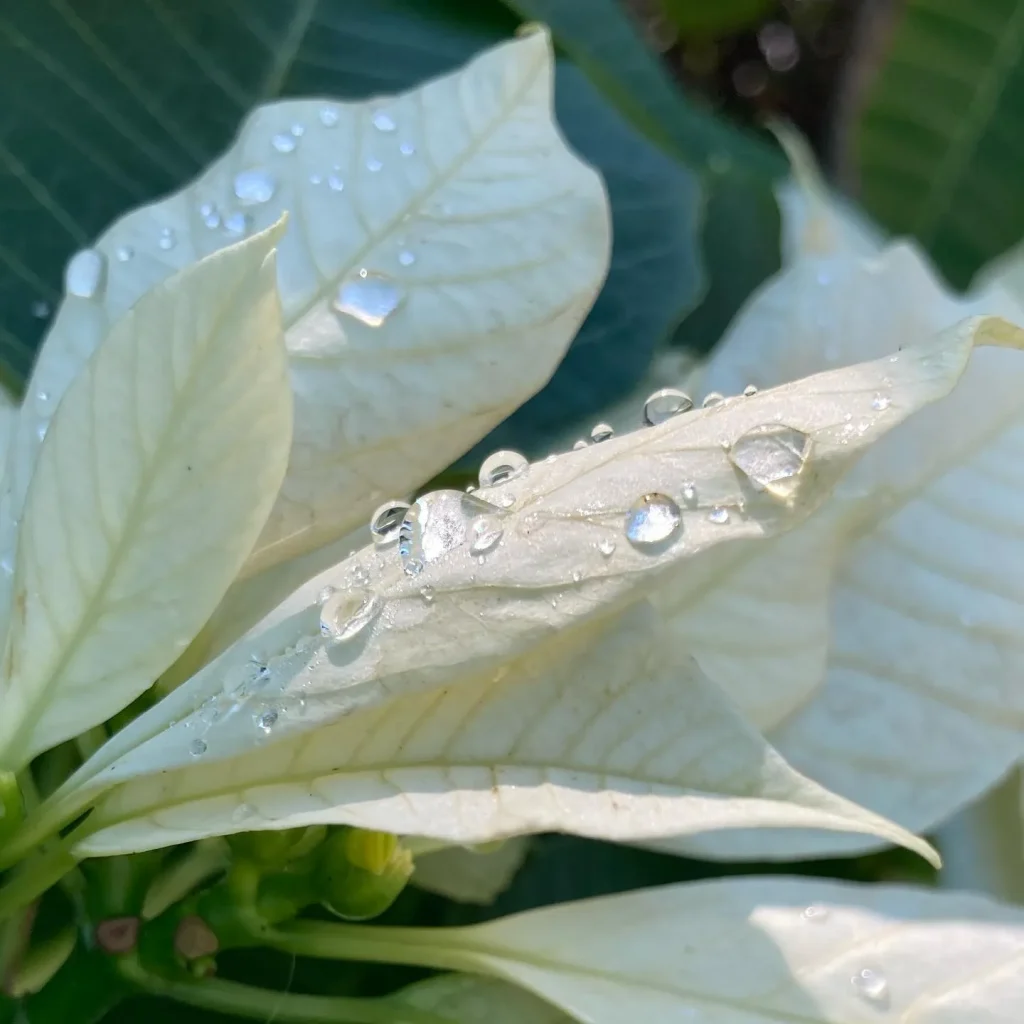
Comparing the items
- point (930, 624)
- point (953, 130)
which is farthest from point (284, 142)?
point (953, 130)

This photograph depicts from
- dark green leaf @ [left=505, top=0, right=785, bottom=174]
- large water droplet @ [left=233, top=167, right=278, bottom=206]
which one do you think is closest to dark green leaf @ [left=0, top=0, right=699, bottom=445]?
dark green leaf @ [left=505, top=0, right=785, bottom=174]

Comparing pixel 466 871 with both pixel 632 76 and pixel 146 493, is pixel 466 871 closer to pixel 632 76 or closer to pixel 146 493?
pixel 146 493

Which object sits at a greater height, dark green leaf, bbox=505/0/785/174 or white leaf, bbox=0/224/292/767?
white leaf, bbox=0/224/292/767

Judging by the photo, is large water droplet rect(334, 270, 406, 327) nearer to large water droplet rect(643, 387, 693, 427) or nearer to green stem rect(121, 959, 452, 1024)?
large water droplet rect(643, 387, 693, 427)

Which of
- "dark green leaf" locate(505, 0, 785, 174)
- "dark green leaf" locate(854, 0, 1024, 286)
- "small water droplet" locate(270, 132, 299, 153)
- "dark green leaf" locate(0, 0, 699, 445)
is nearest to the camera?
"small water droplet" locate(270, 132, 299, 153)

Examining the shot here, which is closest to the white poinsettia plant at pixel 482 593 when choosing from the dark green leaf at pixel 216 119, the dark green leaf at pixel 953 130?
the dark green leaf at pixel 216 119

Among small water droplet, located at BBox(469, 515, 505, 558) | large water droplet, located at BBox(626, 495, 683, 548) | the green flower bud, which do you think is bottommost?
the green flower bud

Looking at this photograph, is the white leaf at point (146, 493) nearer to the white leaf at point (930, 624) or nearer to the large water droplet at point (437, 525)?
the large water droplet at point (437, 525)
